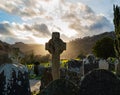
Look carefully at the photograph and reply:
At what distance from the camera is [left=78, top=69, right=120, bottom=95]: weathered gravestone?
6805mm

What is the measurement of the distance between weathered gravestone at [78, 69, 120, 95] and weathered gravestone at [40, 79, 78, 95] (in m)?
0.15

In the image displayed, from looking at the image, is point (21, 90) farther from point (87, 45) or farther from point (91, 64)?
point (87, 45)

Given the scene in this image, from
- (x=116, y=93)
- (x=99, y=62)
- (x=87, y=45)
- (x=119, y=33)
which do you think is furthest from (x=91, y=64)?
(x=87, y=45)

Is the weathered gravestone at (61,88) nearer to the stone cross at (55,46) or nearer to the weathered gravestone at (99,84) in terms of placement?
the weathered gravestone at (99,84)

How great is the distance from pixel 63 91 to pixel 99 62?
24769 millimetres

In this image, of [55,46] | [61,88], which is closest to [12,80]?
[61,88]

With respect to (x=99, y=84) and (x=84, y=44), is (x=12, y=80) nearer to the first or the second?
(x=99, y=84)

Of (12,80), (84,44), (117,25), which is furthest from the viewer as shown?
(84,44)

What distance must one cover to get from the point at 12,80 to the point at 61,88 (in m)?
0.91

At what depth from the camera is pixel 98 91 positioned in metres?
6.89

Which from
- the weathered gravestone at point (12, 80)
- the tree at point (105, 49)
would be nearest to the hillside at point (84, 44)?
the tree at point (105, 49)

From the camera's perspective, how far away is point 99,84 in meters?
6.88

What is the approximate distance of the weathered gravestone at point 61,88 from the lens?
6.88 m

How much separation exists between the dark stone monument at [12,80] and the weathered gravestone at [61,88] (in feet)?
1.54
